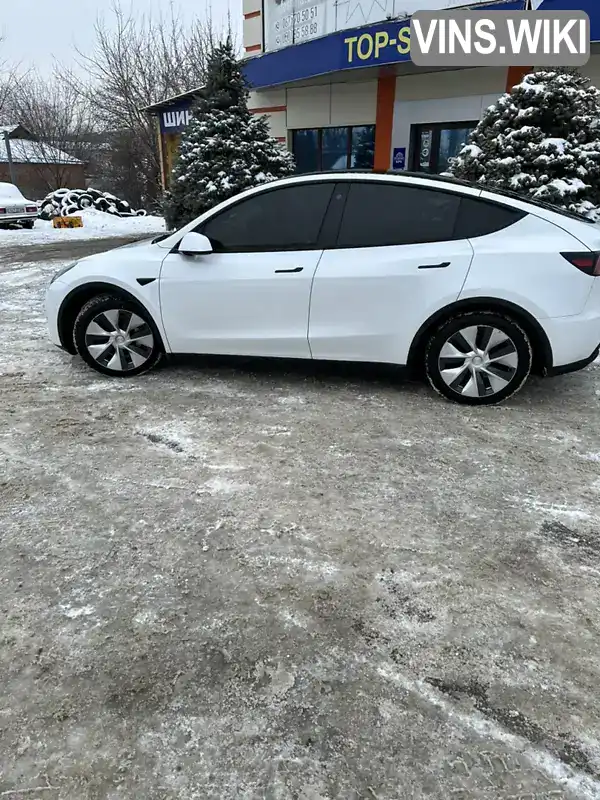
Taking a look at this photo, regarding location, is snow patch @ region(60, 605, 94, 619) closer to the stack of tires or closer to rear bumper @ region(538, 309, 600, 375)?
rear bumper @ region(538, 309, 600, 375)

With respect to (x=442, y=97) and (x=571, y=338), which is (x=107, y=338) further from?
(x=442, y=97)

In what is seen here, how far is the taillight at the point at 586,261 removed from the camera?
13.4 ft

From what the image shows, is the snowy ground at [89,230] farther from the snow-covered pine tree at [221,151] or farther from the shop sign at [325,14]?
the shop sign at [325,14]

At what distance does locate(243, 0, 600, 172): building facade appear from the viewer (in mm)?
12211

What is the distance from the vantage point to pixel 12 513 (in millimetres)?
3139

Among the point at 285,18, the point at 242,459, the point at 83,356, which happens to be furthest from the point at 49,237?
the point at 242,459

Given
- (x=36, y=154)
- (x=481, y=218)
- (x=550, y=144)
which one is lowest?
(x=481, y=218)

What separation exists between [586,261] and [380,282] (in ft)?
4.58

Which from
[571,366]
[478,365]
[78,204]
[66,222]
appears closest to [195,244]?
[478,365]

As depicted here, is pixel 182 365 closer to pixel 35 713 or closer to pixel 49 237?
pixel 35 713

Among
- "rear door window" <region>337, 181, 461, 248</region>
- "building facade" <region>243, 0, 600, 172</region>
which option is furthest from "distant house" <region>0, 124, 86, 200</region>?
"rear door window" <region>337, 181, 461, 248</region>

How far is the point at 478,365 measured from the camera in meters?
4.36

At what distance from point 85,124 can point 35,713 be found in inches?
1666

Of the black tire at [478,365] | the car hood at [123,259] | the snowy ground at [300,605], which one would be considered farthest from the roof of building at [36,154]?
the black tire at [478,365]
